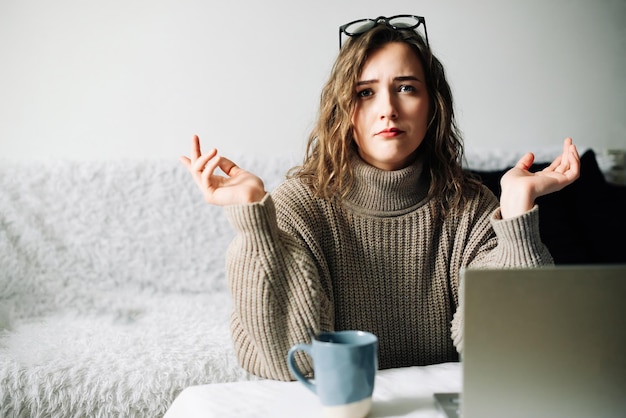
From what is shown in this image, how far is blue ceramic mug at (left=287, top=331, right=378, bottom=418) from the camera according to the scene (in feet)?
1.77

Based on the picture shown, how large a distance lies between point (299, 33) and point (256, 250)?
125 cm

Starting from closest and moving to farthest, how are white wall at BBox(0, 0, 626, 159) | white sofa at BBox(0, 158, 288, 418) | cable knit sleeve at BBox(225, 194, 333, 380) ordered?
cable knit sleeve at BBox(225, 194, 333, 380) → white sofa at BBox(0, 158, 288, 418) → white wall at BBox(0, 0, 626, 159)

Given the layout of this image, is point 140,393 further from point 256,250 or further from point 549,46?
point 549,46

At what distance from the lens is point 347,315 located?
3.26 ft

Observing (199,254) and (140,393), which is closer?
(140,393)

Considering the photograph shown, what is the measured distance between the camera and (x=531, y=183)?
893 mm

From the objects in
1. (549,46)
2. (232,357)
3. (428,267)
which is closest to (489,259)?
(428,267)

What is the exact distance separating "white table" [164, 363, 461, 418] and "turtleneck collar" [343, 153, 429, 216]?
36 centimetres

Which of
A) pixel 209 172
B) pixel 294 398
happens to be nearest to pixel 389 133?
pixel 209 172

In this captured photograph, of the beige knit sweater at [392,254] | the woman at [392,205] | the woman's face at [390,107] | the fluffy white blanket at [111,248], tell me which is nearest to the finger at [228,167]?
the woman at [392,205]

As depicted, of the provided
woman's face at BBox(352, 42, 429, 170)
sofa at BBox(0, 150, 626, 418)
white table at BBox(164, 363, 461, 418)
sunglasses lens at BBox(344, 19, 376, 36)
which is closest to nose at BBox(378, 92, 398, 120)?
woman's face at BBox(352, 42, 429, 170)

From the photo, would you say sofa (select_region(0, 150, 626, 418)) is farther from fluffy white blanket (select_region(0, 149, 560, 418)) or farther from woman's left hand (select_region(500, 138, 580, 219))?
woman's left hand (select_region(500, 138, 580, 219))

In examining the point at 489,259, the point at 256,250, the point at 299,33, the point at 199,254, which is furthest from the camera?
the point at 299,33

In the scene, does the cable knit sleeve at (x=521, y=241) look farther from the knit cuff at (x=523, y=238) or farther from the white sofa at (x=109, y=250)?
the white sofa at (x=109, y=250)
